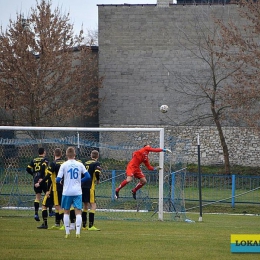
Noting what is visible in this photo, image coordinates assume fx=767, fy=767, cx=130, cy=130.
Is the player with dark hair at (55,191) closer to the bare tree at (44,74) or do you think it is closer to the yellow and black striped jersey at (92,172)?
Result: the yellow and black striped jersey at (92,172)

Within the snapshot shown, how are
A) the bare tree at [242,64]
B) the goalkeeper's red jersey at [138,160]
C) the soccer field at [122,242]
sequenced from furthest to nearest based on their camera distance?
the bare tree at [242,64]
the goalkeeper's red jersey at [138,160]
the soccer field at [122,242]

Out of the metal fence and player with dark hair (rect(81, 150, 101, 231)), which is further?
the metal fence

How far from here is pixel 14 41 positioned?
46750mm

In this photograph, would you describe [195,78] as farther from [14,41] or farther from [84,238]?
[84,238]

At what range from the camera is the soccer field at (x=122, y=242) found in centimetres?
1401

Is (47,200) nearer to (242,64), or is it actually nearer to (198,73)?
(242,64)

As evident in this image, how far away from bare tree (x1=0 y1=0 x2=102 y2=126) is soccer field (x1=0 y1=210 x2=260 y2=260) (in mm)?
24296

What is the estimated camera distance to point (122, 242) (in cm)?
1636

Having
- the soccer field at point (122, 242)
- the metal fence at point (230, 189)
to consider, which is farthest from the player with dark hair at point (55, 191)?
the metal fence at point (230, 189)

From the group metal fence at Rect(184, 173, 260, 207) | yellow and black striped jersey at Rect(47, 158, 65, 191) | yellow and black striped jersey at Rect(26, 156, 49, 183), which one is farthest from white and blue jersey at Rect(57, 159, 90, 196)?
metal fence at Rect(184, 173, 260, 207)

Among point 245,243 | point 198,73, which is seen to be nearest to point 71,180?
point 245,243

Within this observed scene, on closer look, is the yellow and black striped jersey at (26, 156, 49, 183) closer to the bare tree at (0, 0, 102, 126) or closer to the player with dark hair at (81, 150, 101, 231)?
the player with dark hair at (81, 150, 101, 231)

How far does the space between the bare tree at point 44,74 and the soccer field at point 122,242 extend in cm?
2430

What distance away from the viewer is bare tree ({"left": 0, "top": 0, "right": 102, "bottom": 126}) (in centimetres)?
Result: 4575
